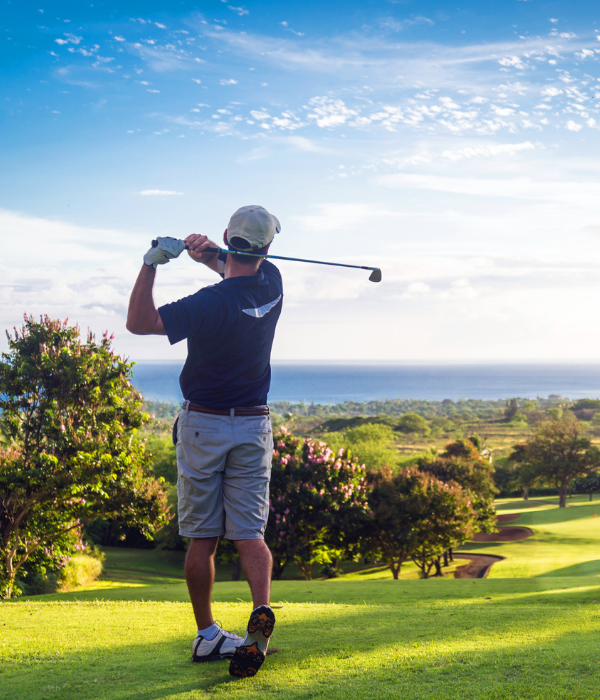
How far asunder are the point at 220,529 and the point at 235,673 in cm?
78

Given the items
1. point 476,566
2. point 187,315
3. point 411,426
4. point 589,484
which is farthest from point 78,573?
point 411,426

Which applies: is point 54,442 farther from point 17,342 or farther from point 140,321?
point 140,321

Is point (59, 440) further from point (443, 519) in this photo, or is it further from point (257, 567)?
point (443, 519)

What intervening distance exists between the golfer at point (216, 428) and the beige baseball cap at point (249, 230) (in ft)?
0.75

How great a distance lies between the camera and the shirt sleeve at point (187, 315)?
3.31 m

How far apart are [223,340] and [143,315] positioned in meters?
0.49

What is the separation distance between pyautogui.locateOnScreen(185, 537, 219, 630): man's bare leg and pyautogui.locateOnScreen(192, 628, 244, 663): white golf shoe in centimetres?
10

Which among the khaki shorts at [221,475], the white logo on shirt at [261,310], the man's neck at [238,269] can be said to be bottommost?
the khaki shorts at [221,475]

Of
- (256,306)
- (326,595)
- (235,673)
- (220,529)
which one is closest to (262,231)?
(256,306)

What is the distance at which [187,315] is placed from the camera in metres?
3.35

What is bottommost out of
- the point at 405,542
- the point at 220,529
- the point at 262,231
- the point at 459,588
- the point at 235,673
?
the point at 405,542

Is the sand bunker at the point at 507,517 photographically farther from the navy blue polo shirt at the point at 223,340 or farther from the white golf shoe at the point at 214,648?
the navy blue polo shirt at the point at 223,340

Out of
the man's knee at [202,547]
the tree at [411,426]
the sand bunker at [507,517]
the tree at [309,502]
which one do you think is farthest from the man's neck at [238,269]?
the tree at [411,426]

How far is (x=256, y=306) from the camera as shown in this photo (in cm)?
362
